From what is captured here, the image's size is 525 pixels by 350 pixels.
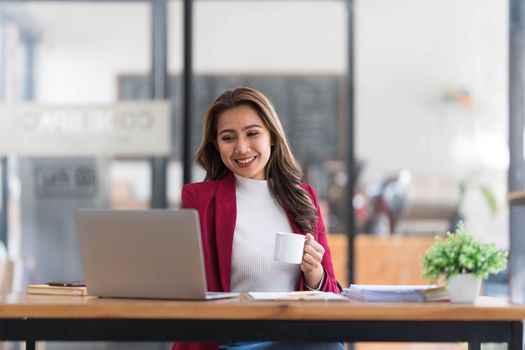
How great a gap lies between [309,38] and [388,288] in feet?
9.95

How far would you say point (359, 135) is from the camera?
4723mm

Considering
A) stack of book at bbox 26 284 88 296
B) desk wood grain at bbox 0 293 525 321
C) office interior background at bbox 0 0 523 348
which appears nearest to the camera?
desk wood grain at bbox 0 293 525 321

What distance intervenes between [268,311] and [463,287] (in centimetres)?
41

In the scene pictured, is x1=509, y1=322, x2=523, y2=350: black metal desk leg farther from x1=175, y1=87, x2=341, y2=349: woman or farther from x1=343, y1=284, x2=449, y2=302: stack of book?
x1=175, y1=87, x2=341, y2=349: woman

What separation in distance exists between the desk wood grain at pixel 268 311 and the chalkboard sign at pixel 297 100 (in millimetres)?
2977

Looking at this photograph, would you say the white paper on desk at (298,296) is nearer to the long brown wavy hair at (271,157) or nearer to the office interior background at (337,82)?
the long brown wavy hair at (271,157)

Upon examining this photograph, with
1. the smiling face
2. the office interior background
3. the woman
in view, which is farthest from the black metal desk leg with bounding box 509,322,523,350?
the office interior background

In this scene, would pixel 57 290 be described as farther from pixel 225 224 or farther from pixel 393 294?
pixel 393 294

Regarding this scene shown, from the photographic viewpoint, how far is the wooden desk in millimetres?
1685

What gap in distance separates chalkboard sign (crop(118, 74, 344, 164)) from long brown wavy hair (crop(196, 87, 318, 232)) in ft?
6.80

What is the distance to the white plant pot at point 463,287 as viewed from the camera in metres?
1.81

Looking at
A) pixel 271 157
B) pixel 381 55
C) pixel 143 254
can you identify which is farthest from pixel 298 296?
pixel 381 55

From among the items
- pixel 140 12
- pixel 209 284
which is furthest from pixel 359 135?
pixel 209 284

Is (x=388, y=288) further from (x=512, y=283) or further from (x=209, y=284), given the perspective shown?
(x=512, y=283)
